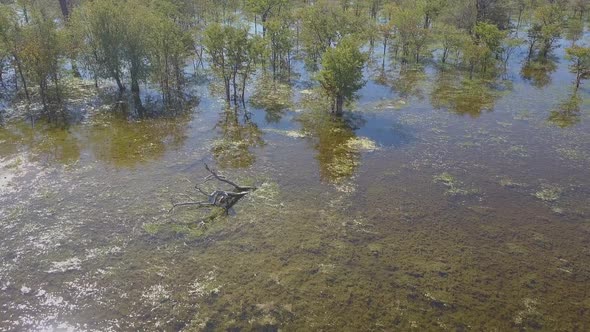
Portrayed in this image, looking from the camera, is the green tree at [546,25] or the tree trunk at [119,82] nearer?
the tree trunk at [119,82]

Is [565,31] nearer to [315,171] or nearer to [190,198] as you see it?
[315,171]

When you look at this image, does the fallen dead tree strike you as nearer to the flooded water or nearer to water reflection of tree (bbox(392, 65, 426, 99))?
the flooded water

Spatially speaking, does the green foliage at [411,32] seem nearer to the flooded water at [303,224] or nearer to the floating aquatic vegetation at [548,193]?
the flooded water at [303,224]

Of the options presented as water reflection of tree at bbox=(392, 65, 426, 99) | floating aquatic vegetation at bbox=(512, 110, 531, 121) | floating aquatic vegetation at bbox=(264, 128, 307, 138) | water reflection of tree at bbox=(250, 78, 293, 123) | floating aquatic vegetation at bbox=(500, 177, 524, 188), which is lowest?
floating aquatic vegetation at bbox=(500, 177, 524, 188)

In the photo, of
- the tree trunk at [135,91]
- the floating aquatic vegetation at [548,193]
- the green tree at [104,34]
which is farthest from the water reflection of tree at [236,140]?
the floating aquatic vegetation at [548,193]

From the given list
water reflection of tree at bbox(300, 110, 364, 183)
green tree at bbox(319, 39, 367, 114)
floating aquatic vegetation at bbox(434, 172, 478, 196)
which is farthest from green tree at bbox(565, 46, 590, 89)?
floating aquatic vegetation at bbox(434, 172, 478, 196)

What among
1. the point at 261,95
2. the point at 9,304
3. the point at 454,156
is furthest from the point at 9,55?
the point at 454,156
